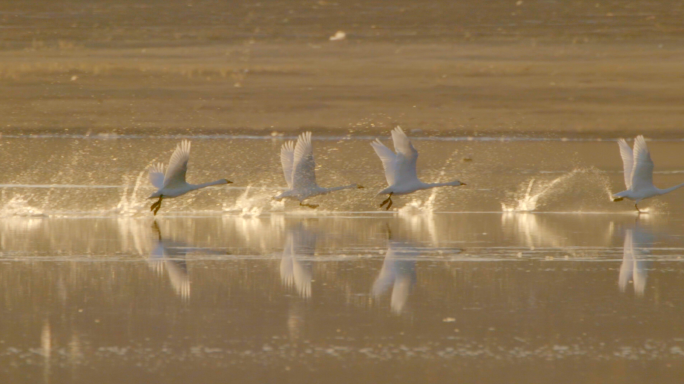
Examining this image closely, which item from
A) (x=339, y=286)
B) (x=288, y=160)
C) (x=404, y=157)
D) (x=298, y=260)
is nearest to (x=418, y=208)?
(x=404, y=157)

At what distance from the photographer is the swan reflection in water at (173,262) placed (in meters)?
8.86

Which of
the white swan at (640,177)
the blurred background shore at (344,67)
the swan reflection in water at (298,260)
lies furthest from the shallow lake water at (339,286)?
the blurred background shore at (344,67)

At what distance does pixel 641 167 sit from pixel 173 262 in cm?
593

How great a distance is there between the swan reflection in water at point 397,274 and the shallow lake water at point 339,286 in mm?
25

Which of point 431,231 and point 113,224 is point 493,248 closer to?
point 431,231

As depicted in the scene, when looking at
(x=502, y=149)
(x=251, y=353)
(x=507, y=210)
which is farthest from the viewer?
(x=502, y=149)

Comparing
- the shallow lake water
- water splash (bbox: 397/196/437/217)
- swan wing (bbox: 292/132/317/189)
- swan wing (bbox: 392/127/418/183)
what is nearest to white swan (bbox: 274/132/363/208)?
swan wing (bbox: 292/132/317/189)

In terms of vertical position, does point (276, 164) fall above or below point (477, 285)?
above

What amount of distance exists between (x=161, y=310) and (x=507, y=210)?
21.7ft

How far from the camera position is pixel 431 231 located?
1191cm

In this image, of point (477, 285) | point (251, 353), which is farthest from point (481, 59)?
A: point (251, 353)

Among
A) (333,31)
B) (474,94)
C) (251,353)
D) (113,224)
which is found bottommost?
(251,353)

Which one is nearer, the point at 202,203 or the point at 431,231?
the point at 431,231

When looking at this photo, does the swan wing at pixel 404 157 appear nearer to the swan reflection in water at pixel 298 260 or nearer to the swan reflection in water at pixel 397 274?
the swan reflection in water at pixel 298 260
